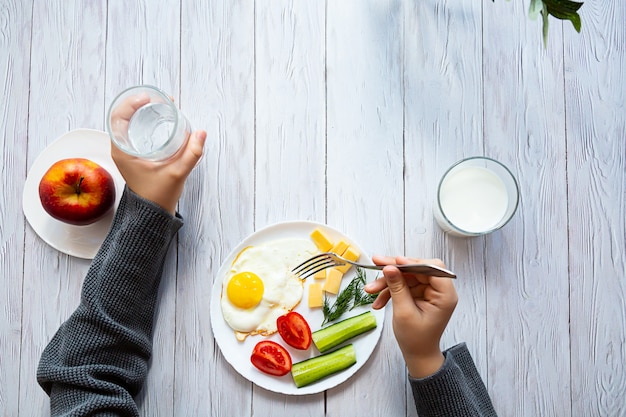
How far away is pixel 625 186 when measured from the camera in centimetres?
136

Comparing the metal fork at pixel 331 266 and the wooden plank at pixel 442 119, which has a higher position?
the wooden plank at pixel 442 119

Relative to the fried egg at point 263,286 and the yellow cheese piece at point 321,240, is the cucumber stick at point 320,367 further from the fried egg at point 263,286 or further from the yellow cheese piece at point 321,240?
the yellow cheese piece at point 321,240

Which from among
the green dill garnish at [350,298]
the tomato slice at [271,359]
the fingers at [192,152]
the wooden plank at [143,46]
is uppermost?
the wooden plank at [143,46]

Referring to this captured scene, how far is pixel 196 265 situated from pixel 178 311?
11 cm

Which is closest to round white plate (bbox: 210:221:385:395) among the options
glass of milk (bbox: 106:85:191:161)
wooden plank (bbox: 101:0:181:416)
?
glass of milk (bbox: 106:85:191:161)

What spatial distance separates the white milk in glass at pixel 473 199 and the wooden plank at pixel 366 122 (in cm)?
12

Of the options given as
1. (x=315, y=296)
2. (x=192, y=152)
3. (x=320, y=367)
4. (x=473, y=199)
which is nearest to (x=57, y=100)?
(x=192, y=152)

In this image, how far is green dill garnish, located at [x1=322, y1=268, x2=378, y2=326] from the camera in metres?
1.29

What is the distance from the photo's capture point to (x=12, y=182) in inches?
53.3

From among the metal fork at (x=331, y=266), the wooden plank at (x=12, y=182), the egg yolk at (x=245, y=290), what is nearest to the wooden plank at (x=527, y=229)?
the metal fork at (x=331, y=266)

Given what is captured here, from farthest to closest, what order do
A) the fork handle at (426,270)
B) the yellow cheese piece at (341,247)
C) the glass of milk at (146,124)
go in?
1. the yellow cheese piece at (341,247)
2. the glass of milk at (146,124)
3. the fork handle at (426,270)

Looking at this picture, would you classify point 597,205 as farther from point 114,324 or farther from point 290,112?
point 114,324

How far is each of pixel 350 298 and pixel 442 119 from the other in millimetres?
459

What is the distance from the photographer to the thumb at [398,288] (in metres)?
1.10
